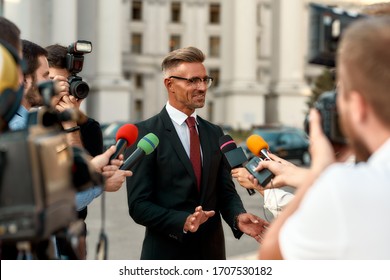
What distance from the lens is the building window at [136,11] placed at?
3058 inches

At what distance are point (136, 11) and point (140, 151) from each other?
76490 millimetres

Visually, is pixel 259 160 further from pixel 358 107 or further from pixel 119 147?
pixel 358 107

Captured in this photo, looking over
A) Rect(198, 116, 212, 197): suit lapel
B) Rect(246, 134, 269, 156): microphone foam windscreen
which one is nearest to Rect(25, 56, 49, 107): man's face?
Rect(246, 134, 269, 156): microphone foam windscreen

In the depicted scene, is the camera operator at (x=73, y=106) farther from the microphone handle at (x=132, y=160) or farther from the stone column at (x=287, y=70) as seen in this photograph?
the stone column at (x=287, y=70)

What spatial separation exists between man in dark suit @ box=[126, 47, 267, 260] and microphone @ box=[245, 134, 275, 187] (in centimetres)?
65

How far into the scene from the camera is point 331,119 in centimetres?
185

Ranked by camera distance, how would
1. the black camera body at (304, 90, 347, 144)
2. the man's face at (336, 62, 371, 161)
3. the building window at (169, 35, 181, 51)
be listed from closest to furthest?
the man's face at (336, 62, 371, 161), the black camera body at (304, 90, 347, 144), the building window at (169, 35, 181, 51)

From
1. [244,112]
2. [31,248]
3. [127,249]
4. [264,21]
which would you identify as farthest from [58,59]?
[264,21]

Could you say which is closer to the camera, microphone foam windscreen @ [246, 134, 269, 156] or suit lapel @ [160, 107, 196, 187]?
microphone foam windscreen @ [246, 134, 269, 156]

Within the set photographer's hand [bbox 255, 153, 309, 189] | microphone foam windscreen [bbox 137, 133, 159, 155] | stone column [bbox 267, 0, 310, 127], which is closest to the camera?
photographer's hand [bbox 255, 153, 309, 189]

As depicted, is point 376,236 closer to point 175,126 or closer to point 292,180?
point 292,180

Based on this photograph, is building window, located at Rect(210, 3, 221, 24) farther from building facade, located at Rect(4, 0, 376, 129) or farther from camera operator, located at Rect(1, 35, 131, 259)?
camera operator, located at Rect(1, 35, 131, 259)

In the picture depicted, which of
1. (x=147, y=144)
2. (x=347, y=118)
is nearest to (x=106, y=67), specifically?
(x=147, y=144)

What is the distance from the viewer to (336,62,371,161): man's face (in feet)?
5.59
